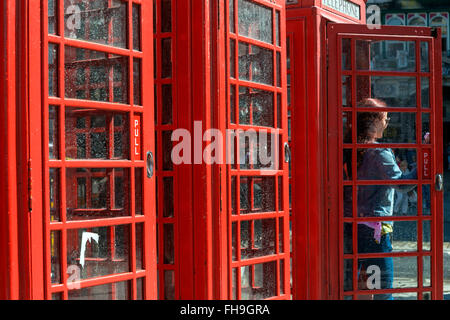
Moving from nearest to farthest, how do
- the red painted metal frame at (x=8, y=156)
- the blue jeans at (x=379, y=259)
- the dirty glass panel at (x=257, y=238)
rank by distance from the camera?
the red painted metal frame at (x=8, y=156)
the dirty glass panel at (x=257, y=238)
the blue jeans at (x=379, y=259)

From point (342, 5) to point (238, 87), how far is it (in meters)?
1.64

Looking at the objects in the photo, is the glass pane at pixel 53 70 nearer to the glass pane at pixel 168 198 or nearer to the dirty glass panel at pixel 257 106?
the glass pane at pixel 168 198

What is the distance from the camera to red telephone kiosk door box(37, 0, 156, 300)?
333 centimetres

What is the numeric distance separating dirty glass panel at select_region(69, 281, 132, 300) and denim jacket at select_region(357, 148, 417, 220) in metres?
2.12

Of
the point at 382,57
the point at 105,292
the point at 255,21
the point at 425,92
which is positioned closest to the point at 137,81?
the point at 105,292

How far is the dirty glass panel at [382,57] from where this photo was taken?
5277 mm

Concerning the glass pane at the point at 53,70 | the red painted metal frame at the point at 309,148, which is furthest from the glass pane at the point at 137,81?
the red painted metal frame at the point at 309,148

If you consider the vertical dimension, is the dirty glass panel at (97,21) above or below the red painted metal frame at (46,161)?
above

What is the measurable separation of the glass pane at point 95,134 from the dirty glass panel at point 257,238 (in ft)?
3.58

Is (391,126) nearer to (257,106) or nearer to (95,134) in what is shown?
(257,106)

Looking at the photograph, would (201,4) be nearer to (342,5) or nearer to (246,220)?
(246,220)

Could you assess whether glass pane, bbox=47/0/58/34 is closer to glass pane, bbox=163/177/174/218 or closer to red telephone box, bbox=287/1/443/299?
glass pane, bbox=163/177/174/218

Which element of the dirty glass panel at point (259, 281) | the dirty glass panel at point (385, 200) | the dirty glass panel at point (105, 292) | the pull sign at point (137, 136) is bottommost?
the dirty glass panel at point (259, 281)
